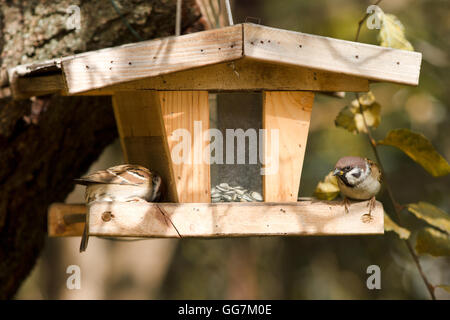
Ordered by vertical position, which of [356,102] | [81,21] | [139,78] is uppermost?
[81,21]

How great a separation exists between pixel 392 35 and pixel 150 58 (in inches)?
48.1

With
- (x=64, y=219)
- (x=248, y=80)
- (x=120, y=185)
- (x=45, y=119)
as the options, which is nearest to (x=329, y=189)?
(x=248, y=80)

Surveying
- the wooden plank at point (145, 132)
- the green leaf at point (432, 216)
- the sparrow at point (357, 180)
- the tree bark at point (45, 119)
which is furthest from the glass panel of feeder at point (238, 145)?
the tree bark at point (45, 119)

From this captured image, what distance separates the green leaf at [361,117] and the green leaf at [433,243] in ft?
2.10

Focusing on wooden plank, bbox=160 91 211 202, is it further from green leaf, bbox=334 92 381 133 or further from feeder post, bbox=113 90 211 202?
green leaf, bbox=334 92 381 133

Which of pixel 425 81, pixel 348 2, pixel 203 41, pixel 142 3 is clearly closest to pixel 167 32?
pixel 142 3

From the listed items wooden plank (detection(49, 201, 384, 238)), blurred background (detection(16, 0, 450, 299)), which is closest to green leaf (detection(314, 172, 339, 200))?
wooden plank (detection(49, 201, 384, 238))

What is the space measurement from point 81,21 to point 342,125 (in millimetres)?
1534

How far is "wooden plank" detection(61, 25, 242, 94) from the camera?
2.03 meters

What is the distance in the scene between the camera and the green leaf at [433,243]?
9.12 ft

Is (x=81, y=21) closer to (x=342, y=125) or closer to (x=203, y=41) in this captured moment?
(x=203, y=41)

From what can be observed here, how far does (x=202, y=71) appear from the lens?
225 cm

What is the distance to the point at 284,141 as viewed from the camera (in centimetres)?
231

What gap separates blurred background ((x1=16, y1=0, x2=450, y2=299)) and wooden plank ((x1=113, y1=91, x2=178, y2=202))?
2.12 metres
